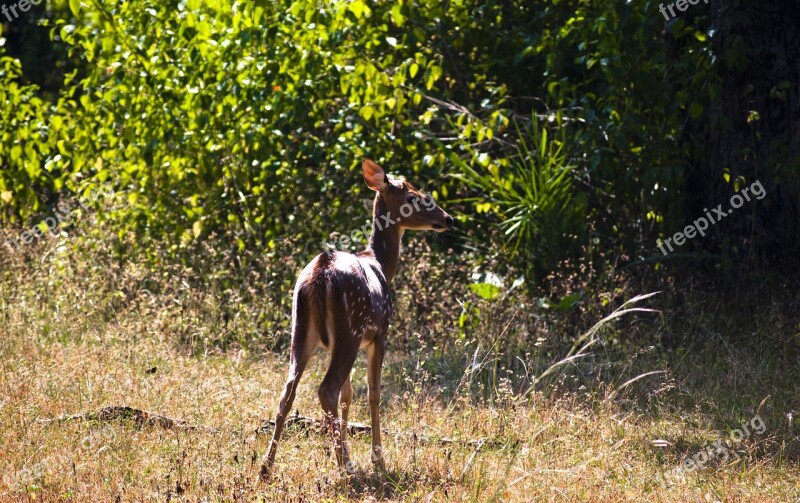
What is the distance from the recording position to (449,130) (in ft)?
33.2

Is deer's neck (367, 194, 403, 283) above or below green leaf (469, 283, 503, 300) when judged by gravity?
above

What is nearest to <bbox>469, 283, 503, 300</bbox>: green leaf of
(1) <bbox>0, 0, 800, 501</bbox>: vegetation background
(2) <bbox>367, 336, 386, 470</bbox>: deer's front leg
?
(1) <bbox>0, 0, 800, 501</bbox>: vegetation background

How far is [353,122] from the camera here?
9.57 meters

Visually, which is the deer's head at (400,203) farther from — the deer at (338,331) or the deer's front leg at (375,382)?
the deer's front leg at (375,382)

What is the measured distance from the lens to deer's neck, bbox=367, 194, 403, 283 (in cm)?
688

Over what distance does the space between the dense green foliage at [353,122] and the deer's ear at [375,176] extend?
162cm

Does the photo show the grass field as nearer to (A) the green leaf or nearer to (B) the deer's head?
(A) the green leaf

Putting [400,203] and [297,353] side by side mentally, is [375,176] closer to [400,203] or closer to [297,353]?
[400,203]

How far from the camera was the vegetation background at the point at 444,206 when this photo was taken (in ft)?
23.3

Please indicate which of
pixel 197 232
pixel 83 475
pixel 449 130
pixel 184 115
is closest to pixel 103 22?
pixel 184 115

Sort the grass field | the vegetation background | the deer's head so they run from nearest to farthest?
1. the grass field
2. the deer's head
3. the vegetation background

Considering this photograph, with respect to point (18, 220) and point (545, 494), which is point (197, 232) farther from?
point (545, 494)

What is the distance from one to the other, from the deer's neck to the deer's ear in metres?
0.13

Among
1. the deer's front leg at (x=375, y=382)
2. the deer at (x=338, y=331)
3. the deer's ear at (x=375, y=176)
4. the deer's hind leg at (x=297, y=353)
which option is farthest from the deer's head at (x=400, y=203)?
the deer's hind leg at (x=297, y=353)
